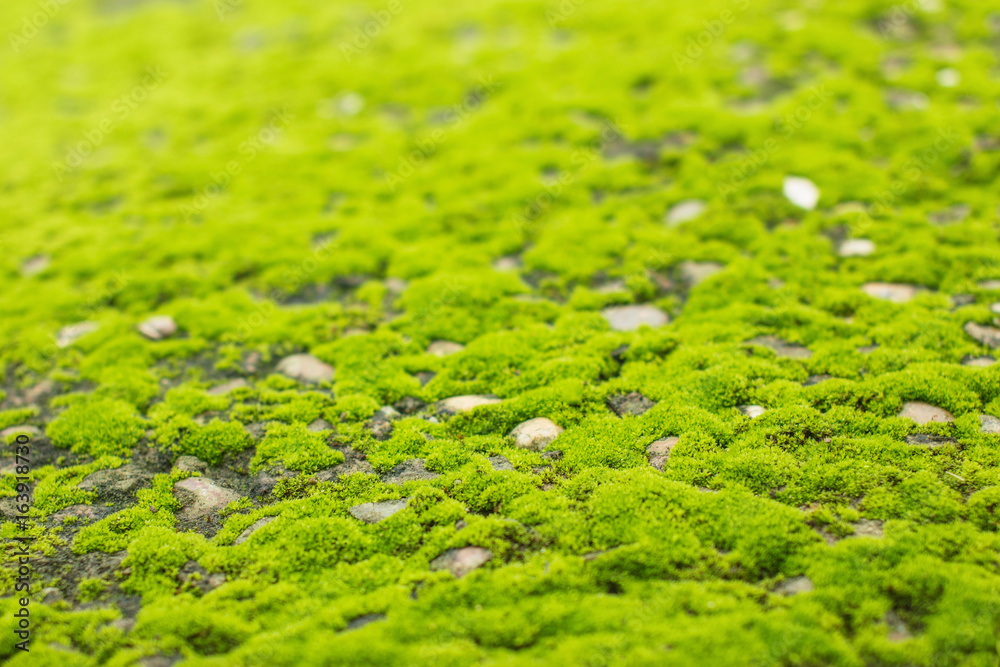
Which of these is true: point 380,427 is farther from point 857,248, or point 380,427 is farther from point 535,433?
point 857,248

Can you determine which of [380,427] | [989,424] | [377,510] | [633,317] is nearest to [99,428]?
[380,427]

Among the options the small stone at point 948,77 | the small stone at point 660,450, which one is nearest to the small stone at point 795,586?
the small stone at point 660,450

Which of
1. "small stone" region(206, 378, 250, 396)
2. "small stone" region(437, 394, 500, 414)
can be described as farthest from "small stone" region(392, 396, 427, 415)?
"small stone" region(206, 378, 250, 396)

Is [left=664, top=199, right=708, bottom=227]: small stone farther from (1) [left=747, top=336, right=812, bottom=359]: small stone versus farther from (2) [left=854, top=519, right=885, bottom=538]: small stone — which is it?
(2) [left=854, top=519, right=885, bottom=538]: small stone

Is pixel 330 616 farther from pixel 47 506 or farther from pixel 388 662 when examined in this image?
pixel 47 506

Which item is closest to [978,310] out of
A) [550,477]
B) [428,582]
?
[550,477]
